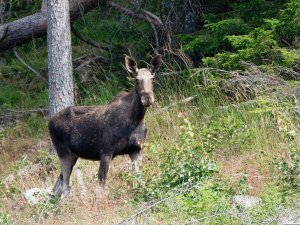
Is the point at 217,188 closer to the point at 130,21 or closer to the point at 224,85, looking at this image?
the point at 224,85

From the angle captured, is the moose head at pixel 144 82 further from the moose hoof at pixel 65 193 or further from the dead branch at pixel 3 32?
the dead branch at pixel 3 32

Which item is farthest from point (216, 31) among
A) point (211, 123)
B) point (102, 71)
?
point (102, 71)

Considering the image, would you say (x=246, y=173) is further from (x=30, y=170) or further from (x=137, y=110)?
(x=30, y=170)

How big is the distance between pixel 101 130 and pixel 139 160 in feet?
2.44

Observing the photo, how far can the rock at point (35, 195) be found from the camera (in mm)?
11102

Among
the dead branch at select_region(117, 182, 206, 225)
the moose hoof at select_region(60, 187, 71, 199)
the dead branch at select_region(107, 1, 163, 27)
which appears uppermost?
the dead branch at select_region(117, 182, 206, 225)

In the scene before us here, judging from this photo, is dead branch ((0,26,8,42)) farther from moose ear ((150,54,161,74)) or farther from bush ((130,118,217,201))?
bush ((130,118,217,201))

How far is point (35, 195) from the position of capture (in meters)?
11.2

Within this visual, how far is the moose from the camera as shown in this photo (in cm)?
1134

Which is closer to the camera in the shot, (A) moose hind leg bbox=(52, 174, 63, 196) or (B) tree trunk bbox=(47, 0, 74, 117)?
(A) moose hind leg bbox=(52, 174, 63, 196)

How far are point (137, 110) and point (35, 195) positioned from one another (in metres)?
1.86

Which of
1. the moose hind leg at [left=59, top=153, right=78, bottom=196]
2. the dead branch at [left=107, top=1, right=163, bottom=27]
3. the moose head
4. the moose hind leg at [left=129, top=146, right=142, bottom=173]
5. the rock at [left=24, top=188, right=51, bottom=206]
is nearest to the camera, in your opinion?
the moose head

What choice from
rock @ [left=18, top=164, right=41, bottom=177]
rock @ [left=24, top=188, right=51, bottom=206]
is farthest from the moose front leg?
rock @ [left=18, top=164, right=41, bottom=177]

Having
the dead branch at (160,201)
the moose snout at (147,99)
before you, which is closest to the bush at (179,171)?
the dead branch at (160,201)
